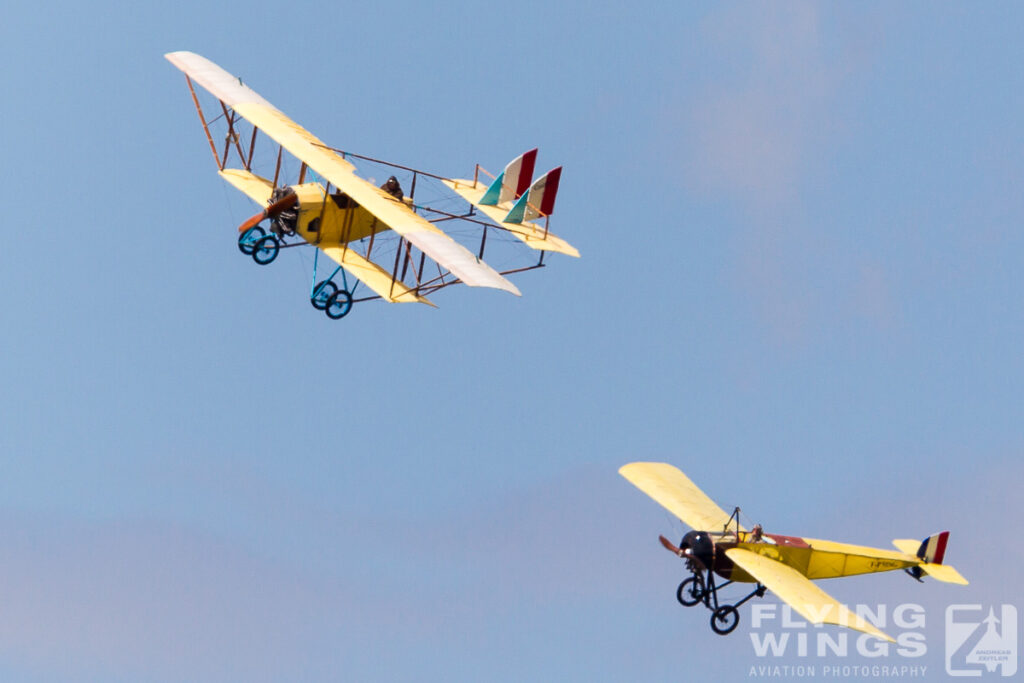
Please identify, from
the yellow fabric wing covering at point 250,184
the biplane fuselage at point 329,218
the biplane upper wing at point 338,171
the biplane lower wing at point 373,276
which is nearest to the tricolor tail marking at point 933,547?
the biplane upper wing at point 338,171

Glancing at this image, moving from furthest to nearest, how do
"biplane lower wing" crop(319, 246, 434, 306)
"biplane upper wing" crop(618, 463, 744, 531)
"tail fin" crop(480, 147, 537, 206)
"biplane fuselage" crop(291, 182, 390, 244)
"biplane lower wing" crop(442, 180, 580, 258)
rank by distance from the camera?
"tail fin" crop(480, 147, 537, 206) < "biplane lower wing" crop(442, 180, 580, 258) < "biplane fuselage" crop(291, 182, 390, 244) < "biplane lower wing" crop(319, 246, 434, 306) < "biplane upper wing" crop(618, 463, 744, 531)

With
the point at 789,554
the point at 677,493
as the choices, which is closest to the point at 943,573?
the point at 789,554

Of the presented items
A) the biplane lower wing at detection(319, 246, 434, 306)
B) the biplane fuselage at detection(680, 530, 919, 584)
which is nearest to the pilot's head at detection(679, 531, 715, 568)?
the biplane fuselage at detection(680, 530, 919, 584)

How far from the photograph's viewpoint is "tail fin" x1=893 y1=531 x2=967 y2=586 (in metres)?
64.7

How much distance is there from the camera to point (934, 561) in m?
65.1

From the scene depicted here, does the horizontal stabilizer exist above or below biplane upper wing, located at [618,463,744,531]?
below

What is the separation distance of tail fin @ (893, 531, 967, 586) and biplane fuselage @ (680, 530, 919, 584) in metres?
1.36

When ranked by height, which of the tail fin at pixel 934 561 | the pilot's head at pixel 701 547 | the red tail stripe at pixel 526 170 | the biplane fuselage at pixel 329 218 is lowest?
the pilot's head at pixel 701 547

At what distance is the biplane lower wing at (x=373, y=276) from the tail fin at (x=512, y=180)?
296 inches

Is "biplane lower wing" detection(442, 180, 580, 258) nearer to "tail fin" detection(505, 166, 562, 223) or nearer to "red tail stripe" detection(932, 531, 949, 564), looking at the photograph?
"tail fin" detection(505, 166, 562, 223)

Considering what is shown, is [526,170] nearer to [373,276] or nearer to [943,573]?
[373,276]

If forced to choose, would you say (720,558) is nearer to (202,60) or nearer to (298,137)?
(298,137)

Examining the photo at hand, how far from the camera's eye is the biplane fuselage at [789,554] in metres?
61.6

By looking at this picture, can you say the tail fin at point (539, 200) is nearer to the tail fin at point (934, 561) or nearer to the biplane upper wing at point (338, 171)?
the biplane upper wing at point (338, 171)
